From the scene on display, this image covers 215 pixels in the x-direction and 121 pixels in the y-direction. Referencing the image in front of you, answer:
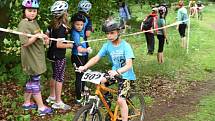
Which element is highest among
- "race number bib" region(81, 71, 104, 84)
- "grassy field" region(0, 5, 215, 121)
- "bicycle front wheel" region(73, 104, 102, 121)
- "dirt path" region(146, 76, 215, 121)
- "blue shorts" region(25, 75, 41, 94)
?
"race number bib" region(81, 71, 104, 84)

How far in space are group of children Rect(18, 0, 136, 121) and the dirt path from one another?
145cm

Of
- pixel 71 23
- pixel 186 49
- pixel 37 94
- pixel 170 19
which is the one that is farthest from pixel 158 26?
pixel 170 19

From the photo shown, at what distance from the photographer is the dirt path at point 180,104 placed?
290 inches

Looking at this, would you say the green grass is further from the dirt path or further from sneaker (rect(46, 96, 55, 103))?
sneaker (rect(46, 96, 55, 103))

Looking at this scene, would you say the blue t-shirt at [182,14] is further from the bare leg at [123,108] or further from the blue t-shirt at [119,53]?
the bare leg at [123,108]

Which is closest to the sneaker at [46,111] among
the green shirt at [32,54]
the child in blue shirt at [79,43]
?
the green shirt at [32,54]

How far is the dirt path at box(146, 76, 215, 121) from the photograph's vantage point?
7.36 meters

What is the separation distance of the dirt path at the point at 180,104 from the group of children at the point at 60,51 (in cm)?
145

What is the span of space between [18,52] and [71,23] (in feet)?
7.69

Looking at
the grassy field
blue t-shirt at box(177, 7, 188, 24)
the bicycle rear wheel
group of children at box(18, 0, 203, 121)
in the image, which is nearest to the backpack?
the grassy field

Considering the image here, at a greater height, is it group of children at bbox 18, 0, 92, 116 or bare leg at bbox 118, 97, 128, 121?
group of children at bbox 18, 0, 92, 116

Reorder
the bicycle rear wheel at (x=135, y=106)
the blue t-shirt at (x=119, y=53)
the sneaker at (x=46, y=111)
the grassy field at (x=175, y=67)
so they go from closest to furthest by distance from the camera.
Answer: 1. the blue t-shirt at (x=119, y=53)
2. the bicycle rear wheel at (x=135, y=106)
3. the sneaker at (x=46, y=111)
4. the grassy field at (x=175, y=67)

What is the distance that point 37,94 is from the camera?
6570 mm

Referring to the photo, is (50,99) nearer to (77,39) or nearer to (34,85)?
(34,85)
